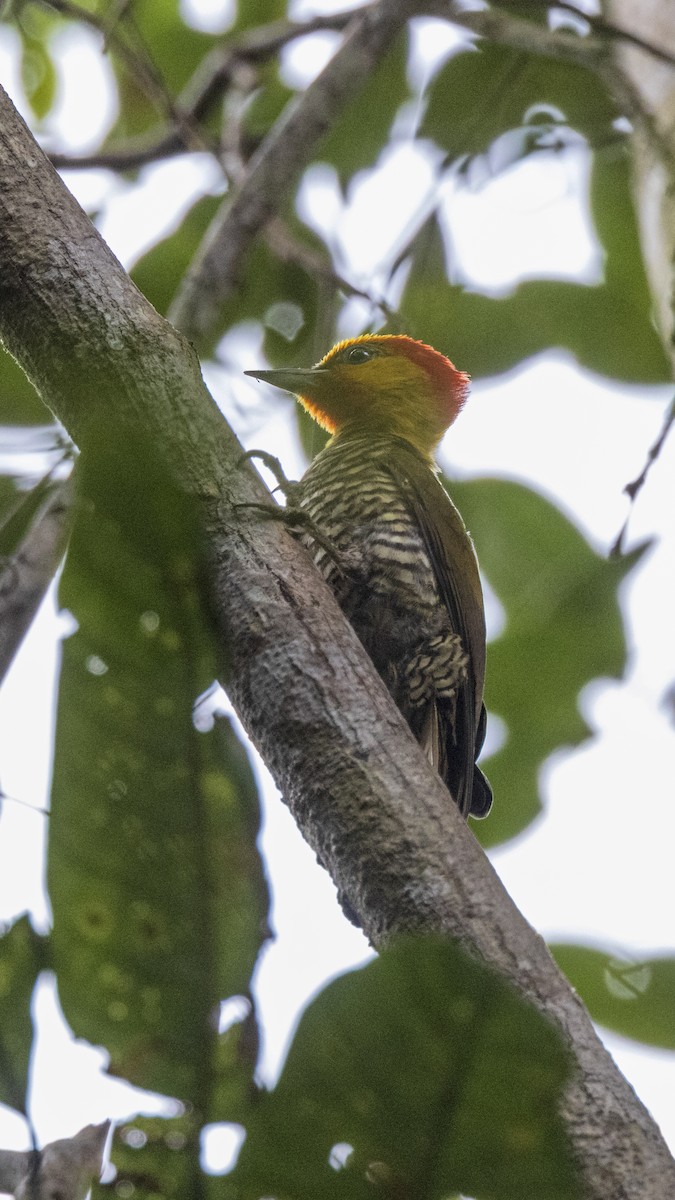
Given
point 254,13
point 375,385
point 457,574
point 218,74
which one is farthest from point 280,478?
point 254,13

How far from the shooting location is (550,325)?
3443mm

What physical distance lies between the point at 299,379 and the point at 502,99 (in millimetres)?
1079

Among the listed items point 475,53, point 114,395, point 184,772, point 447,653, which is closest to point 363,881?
point 184,772

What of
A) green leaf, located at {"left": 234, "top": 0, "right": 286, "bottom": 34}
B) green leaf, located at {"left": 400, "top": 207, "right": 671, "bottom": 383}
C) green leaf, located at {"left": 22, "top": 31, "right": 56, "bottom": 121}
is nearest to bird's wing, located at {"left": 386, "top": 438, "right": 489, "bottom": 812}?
green leaf, located at {"left": 400, "top": 207, "right": 671, "bottom": 383}

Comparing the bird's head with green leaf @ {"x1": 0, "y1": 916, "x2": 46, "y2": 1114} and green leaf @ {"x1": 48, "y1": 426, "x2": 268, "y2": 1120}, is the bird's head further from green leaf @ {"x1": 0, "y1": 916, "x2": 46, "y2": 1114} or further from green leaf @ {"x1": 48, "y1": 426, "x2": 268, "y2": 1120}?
green leaf @ {"x1": 0, "y1": 916, "x2": 46, "y2": 1114}

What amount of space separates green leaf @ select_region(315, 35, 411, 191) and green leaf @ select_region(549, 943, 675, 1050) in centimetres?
288

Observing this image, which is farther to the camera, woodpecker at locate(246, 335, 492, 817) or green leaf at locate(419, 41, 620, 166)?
green leaf at locate(419, 41, 620, 166)

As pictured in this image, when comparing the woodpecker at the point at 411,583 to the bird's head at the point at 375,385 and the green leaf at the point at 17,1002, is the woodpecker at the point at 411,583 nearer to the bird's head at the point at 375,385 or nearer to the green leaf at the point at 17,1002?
the bird's head at the point at 375,385

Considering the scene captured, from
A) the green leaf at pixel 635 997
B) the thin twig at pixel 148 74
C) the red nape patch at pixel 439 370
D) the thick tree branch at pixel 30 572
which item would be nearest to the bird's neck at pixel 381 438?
the red nape patch at pixel 439 370

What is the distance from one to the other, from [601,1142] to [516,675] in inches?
79.5

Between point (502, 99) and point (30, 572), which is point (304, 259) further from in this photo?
point (30, 572)

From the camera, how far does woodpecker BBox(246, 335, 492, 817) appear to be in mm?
2975

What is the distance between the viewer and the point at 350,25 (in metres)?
4.03

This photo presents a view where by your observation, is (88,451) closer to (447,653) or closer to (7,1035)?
(7,1035)
